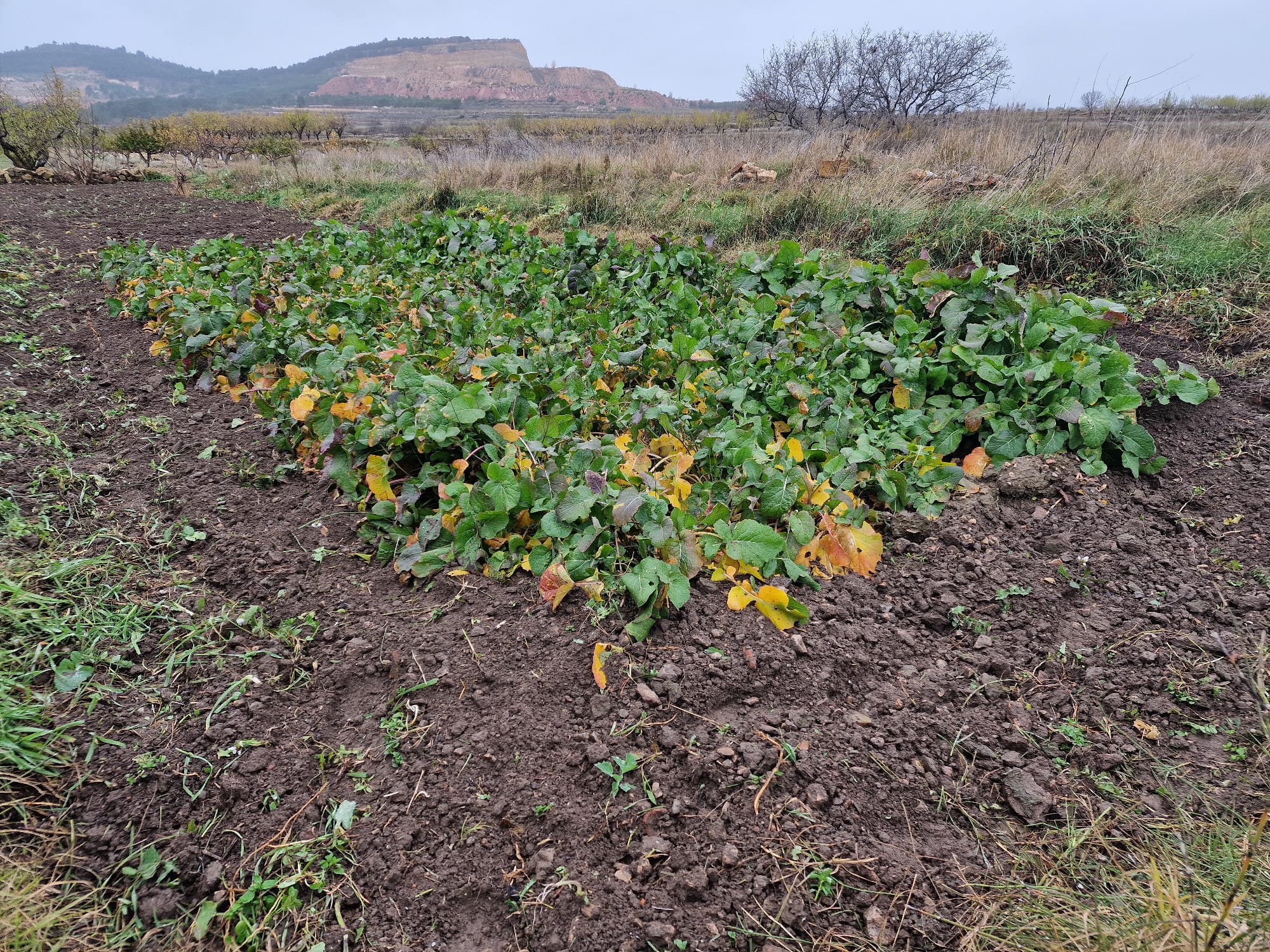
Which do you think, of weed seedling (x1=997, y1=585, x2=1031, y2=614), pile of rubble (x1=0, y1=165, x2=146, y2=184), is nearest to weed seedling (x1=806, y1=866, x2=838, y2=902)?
weed seedling (x1=997, y1=585, x2=1031, y2=614)

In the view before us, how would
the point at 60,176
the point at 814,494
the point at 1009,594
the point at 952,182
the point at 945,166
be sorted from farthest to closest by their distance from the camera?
1. the point at 60,176
2. the point at 945,166
3. the point at 952,182
4. the point at 814,494
5. the point at 1009,594

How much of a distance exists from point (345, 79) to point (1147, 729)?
547ft

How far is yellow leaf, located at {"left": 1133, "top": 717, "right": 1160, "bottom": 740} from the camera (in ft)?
5.38

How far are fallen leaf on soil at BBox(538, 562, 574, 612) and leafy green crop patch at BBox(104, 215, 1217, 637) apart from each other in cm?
1

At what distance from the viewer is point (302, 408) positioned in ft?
9.02

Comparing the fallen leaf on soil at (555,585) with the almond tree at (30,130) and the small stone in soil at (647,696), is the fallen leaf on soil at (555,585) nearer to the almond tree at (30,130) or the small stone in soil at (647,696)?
the small stone in soil at (647,696)

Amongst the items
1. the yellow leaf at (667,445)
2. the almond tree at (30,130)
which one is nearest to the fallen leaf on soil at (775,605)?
the yellow leaf at (667,445)

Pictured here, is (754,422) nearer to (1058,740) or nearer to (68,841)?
(1058,740)

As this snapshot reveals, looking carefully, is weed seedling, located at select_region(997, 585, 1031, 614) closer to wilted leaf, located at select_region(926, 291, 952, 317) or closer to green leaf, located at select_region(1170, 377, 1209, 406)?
green leaf, located at select_region(1170, 377, 1209, 406)

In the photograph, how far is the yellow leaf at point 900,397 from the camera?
288 centimetres

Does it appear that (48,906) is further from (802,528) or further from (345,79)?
(345,79)

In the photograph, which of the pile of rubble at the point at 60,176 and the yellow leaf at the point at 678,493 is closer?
the yellow leaf at the point at 678,493

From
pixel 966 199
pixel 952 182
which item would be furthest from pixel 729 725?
pixel 952 182

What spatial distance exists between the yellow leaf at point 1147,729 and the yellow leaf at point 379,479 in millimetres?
2371
